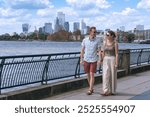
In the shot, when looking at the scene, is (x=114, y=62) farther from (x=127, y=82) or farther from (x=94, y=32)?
(x=127, y=82)

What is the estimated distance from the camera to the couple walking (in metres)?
12.4

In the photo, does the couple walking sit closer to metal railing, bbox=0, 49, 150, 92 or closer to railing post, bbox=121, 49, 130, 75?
metal railing, bbox=0, 49, 150, 92

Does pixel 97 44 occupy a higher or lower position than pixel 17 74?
higher

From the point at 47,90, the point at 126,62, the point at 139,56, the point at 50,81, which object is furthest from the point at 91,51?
the point at 139,56

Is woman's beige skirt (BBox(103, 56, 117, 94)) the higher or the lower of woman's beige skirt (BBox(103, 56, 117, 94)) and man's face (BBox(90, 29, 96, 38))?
the lower

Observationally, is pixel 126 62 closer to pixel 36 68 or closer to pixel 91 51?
pixel 36 68

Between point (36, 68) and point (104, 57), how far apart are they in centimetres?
201

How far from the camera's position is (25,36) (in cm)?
9269

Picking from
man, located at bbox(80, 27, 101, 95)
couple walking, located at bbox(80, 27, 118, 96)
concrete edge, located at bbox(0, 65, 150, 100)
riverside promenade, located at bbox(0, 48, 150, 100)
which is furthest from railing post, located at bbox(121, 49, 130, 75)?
man, located at bbox(80, 27, 101, 95)

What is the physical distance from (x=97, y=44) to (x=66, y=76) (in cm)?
279

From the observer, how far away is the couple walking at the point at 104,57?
12406mm

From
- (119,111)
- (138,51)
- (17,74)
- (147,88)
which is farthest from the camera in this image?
(138,51)

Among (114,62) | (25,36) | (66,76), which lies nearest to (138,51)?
(66,76)

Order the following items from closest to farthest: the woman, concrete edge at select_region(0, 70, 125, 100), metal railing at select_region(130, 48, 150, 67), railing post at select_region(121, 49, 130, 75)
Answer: concrete edge at select_region(0, 70, 125, 100)
the woman
railing post at select_region(121, 49, 130, 75)
metal railing at select_region(130, 48, 150, 67)
